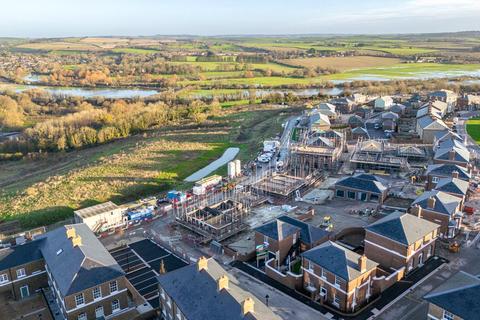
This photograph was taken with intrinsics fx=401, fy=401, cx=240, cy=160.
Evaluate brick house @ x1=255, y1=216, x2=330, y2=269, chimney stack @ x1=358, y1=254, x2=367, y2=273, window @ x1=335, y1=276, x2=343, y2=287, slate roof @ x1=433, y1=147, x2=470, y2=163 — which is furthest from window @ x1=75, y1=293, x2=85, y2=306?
slate roof @ x1=433, y1=147, x2=470, y2=163

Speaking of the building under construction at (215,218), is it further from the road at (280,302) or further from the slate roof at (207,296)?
the slate roof at (207,296)

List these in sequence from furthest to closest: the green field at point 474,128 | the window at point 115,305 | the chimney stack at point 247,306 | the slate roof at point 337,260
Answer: the green field at point 474,128
the window at point 115,305
the slate roof at point 337,260
the chimney stack at point 247,306

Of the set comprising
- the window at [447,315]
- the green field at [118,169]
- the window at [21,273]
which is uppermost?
the window at [447,315]

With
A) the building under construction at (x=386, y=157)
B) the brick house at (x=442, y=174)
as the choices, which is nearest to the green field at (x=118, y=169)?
the building under construction at (x=386, y=157)

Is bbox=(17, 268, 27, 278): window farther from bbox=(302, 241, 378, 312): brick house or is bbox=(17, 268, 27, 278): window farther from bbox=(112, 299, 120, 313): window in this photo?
bbox=(302, 241, 378, 312): brick house

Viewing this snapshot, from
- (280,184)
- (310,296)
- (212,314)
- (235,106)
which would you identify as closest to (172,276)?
(212,314)

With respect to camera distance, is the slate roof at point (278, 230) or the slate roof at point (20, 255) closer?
the slate roof at point (20, 255)

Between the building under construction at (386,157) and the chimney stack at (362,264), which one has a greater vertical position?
the chimney stack at (362,264)

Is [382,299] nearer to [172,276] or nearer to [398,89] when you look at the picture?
[172,276]
